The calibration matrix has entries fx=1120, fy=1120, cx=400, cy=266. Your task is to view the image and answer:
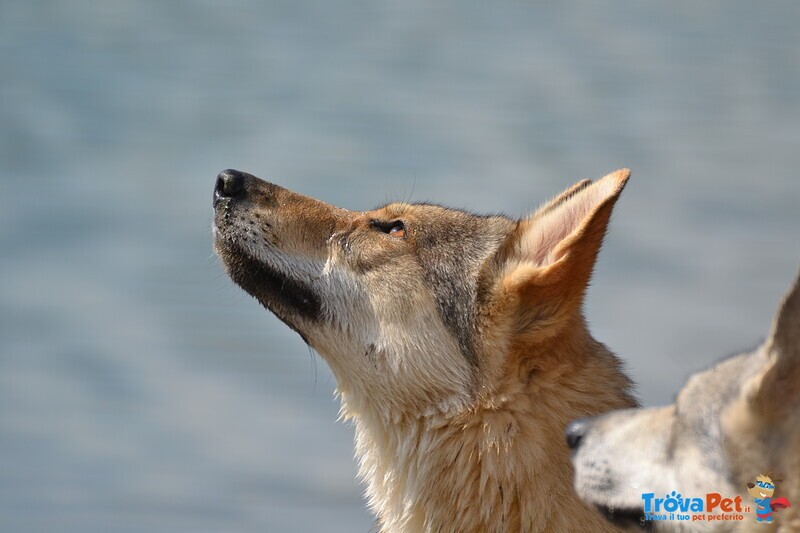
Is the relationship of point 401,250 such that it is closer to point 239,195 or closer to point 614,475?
point 239,195

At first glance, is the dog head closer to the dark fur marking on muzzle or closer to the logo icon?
the dark fur marking on muzzle

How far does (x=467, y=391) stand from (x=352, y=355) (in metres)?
0.92

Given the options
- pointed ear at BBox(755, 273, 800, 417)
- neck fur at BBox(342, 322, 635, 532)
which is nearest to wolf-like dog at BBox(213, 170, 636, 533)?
neck fur at BBox(342, 322, 635, 532)

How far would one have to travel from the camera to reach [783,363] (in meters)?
5.15

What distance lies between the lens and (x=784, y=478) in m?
5.43

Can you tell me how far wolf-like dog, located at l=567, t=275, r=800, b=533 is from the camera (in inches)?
208

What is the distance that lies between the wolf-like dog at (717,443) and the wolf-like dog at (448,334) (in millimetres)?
1035

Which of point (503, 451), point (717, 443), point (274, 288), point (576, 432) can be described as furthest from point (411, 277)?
point (717, 443)

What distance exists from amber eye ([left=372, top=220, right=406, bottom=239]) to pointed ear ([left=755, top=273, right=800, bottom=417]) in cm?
377

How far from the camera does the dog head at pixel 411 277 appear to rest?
7.83 metres

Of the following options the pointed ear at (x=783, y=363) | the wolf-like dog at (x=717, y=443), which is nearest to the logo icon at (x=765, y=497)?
the wolf-like dog at (x=717, y=443)

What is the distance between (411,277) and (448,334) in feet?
1.73

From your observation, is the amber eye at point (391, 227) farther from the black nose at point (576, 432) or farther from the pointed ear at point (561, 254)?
the black nose at point (576, 432)

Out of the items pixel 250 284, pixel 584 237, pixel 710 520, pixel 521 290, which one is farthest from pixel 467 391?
pixel 710 520
